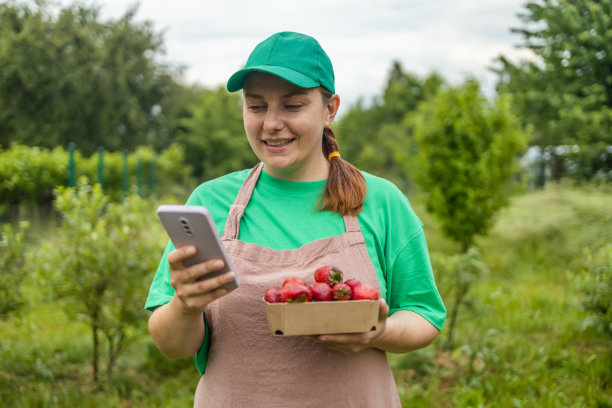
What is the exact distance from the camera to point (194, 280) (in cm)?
135

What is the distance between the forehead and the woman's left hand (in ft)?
2.26

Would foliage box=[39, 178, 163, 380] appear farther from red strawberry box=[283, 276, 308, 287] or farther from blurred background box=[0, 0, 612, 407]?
red strawberry box=[283, 276, 308, 287]

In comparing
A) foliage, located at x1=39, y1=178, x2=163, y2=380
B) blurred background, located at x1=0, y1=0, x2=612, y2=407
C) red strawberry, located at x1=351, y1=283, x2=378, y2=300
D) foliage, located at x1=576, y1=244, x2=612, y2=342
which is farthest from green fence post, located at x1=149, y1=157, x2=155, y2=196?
red strawberry, located at x1=351, y1=283, x2=378, y2=300

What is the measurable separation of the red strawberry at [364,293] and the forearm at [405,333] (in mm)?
140

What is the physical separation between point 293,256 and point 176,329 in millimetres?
402

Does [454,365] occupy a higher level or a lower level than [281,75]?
lower

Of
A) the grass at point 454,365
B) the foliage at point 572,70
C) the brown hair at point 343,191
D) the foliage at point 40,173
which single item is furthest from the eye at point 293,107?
the foliage at point 572,70

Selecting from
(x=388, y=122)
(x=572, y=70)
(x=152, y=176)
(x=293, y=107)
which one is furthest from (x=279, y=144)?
(x=388, y=122)

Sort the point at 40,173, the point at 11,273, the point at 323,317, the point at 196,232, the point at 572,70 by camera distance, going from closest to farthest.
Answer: the point at 196,232, the point at 323,317, the point at 11,273, the point at 40,173, the point at 572,70

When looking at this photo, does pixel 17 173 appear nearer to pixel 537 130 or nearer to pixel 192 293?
pixel 192 293

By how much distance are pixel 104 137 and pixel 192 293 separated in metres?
25.3

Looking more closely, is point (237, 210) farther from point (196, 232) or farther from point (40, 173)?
point (40, 173)

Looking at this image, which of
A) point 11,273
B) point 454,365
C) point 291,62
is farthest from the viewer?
point 454,365

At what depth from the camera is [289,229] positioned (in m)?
1.68
